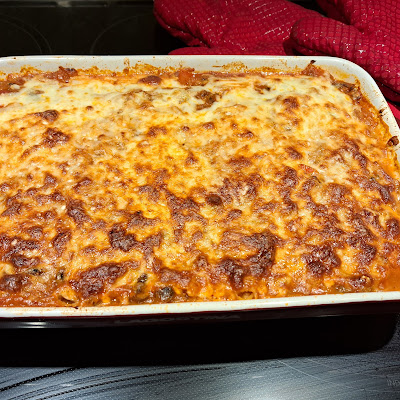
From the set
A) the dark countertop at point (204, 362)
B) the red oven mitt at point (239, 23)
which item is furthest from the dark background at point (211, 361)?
the red oven mitt at point (239, 23)

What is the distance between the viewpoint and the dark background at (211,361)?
2029 millimetres

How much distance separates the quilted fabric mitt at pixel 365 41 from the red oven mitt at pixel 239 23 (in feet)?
1.00

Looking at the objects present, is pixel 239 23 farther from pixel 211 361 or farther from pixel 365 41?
pixel 211 361

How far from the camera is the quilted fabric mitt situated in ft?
9.22

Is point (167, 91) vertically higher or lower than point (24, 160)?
higher

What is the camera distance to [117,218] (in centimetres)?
207

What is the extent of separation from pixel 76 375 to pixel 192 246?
2.56 ft

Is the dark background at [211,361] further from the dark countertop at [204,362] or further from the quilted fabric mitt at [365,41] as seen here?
the quilted fabric mitt at [365,41]

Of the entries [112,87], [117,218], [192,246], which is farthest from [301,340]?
[112,87]

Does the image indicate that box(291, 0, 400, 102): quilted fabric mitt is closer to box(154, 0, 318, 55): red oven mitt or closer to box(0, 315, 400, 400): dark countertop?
box(154, 0, 318, 55): red oven mitt

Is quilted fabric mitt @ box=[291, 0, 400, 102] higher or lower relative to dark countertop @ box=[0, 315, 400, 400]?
higher

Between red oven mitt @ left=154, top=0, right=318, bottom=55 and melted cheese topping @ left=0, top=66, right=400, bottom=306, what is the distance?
0.56 metres

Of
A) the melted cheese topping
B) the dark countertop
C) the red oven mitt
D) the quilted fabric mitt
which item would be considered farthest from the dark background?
the red oven mitt

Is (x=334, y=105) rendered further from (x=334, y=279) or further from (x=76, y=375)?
(x=76, y=375)
